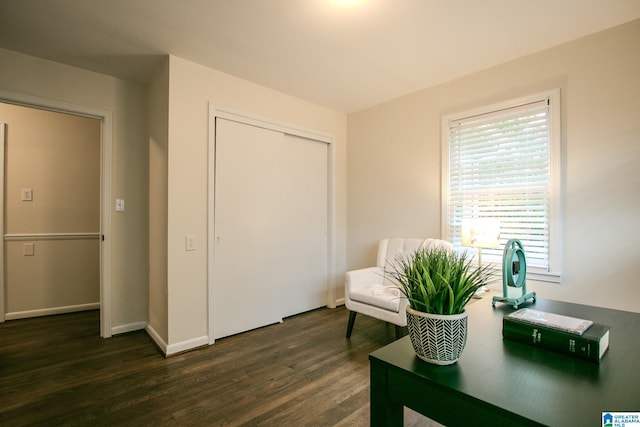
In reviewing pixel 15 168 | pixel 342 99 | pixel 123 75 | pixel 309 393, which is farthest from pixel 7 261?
pixel 342 99

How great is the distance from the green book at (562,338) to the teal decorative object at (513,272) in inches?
19.8

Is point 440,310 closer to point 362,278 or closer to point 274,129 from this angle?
point 362,278

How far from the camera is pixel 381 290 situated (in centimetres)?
285

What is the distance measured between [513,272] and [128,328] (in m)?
3.42

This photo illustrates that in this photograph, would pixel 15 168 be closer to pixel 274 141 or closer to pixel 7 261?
pixel 7 261

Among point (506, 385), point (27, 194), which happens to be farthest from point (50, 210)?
point (506, 385)

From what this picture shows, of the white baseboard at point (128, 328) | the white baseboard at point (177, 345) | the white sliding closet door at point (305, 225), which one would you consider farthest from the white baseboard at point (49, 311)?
the white sliding closet door at point (305, 225)

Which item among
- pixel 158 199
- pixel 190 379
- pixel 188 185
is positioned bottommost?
pixel 190 379

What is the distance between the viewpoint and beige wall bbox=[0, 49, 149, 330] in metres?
2.84

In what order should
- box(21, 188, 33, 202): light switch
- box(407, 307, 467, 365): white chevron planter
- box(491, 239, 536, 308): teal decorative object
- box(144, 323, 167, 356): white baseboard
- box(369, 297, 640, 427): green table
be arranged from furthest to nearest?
box(21, 188, 33, 202): light switch
box(144, 323, 167, 356): white baseboard
box(491, 239, 536, 308): teal decorative object
box(407, 307, 467, 365): white chevron planter
box(369, 297, 640, 427): green table

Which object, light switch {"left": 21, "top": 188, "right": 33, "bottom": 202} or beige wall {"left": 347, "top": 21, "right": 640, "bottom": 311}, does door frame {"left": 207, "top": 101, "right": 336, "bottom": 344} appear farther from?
light switch {"left": 21, "top": 188, "right": 33, "bottom": 202}

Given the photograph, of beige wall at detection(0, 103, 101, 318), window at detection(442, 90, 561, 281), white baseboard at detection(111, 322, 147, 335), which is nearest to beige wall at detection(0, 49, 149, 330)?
white baseboard at detection(111, 322, 147, 335)

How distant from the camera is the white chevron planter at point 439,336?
2.87 feet

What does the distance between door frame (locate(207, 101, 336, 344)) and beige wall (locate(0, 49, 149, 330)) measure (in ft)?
3.01
